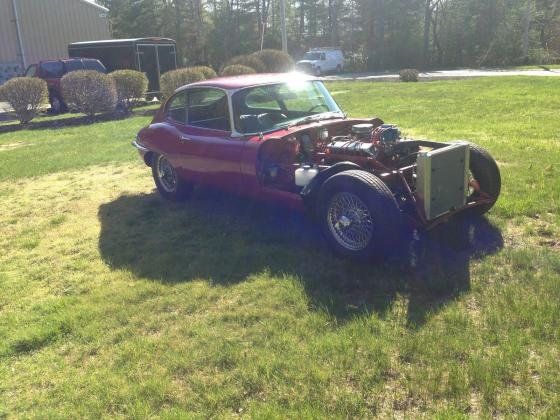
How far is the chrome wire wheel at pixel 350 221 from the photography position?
427cm

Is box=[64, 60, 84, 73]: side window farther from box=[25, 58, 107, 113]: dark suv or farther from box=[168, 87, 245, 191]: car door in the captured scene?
box=[168, 87, 245, 191]: car door

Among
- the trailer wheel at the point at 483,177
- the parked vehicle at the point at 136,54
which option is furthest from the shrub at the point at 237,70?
the trailer wheel at the point at 483,177

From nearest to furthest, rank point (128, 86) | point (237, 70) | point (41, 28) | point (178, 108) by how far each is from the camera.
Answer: point (178, 108) → point (128, 86) → point (237, 70) → point (41, 28)

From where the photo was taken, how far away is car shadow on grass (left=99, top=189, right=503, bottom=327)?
393 cm

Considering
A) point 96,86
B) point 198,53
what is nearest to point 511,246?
point 96,86

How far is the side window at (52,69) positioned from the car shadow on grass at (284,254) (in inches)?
594

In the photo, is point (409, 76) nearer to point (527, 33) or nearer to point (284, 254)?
point (527, 33)

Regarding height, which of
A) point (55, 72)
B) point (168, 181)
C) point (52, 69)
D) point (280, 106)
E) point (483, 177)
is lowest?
point (168, 181)

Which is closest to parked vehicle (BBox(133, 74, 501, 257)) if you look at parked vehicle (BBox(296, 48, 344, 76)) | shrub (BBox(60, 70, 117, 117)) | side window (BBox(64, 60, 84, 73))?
shrub (BBox(60, 70, 117, 117))

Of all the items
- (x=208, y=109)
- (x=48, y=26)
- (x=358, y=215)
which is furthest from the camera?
(x=48, y=26)

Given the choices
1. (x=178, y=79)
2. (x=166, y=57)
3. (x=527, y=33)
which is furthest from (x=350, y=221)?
(x=527, y=33)

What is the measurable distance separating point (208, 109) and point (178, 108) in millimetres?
627

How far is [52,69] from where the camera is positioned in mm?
19656

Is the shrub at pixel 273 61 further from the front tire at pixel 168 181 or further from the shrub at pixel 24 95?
the front tire at pixel 168 181
